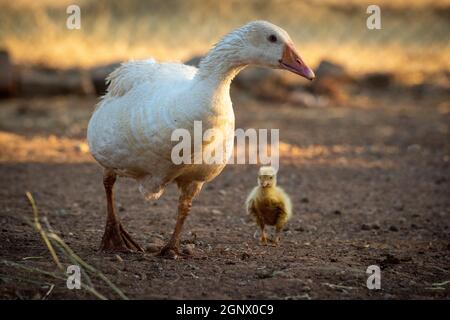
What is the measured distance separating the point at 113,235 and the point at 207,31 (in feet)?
44.8

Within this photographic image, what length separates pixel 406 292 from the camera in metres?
5.69

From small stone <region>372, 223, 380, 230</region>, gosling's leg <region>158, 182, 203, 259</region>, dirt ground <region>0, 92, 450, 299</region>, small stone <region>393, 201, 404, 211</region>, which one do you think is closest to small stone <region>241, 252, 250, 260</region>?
dirt ground <region>0, 92, 450, 299</region>

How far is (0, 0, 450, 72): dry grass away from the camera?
1758cm

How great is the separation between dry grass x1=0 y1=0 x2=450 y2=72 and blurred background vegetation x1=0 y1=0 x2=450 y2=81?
A: 0.02 meters

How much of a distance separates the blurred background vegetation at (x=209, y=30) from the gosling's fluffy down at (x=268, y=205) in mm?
9426

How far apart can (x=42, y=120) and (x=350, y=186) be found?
6413mm

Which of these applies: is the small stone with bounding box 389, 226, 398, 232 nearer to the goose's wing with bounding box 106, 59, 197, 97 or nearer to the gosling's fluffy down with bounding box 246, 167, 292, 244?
the gosling's fluffy down with bounding box 246, 167, 292, 244

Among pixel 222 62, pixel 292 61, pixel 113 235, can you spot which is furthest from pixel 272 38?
pixel 113 235

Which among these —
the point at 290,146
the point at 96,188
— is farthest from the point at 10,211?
the point at 290,146

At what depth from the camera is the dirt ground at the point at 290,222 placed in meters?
5.69

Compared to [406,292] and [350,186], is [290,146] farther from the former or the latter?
[406,292]

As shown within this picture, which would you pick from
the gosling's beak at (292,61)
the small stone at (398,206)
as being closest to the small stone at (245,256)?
the gosling's beak at (292,61)

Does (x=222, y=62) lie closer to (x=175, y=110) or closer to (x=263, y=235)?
(x=175, y=110)

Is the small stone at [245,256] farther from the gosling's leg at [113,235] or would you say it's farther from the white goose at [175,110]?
Result: the gosling's leg at [113,235]
